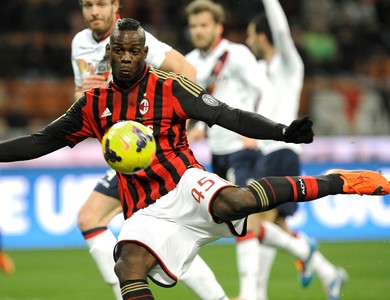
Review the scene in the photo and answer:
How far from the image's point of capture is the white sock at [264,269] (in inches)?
320

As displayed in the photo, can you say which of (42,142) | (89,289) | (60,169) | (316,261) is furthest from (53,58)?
(42,142)

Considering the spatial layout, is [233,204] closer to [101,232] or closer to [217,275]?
[101,232]

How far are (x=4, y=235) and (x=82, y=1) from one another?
6781mm

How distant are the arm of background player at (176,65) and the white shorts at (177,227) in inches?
40.3

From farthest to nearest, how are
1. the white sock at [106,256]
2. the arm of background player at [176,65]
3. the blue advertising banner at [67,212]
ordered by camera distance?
the blue advertising banner at [67,212] < the white sock at [106,256] < the arm of background player at [176,65]

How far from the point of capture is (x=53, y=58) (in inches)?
614

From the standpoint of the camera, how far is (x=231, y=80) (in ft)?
27.9

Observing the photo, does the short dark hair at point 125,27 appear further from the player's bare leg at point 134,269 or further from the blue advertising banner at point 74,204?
the blue advertising banner at point 74,204

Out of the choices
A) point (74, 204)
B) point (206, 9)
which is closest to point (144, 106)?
point (206, 9)

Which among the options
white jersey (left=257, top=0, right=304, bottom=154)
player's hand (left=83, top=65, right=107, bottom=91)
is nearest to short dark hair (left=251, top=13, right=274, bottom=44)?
white jersey (left=257, top=0, right=304, bottom=154)

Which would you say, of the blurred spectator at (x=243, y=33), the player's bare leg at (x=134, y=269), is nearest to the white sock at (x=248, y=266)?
the player's bare leg at (x=134, y=269)

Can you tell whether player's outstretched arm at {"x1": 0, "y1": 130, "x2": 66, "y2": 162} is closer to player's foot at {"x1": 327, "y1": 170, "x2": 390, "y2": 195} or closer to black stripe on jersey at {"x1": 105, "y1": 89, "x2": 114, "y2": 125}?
black stripe on jersey at {"x1": 105, "y1": 89, "x2": 114, "y2": 125}

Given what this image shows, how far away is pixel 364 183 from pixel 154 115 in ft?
4.27

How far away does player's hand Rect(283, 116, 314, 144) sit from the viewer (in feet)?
16.9
